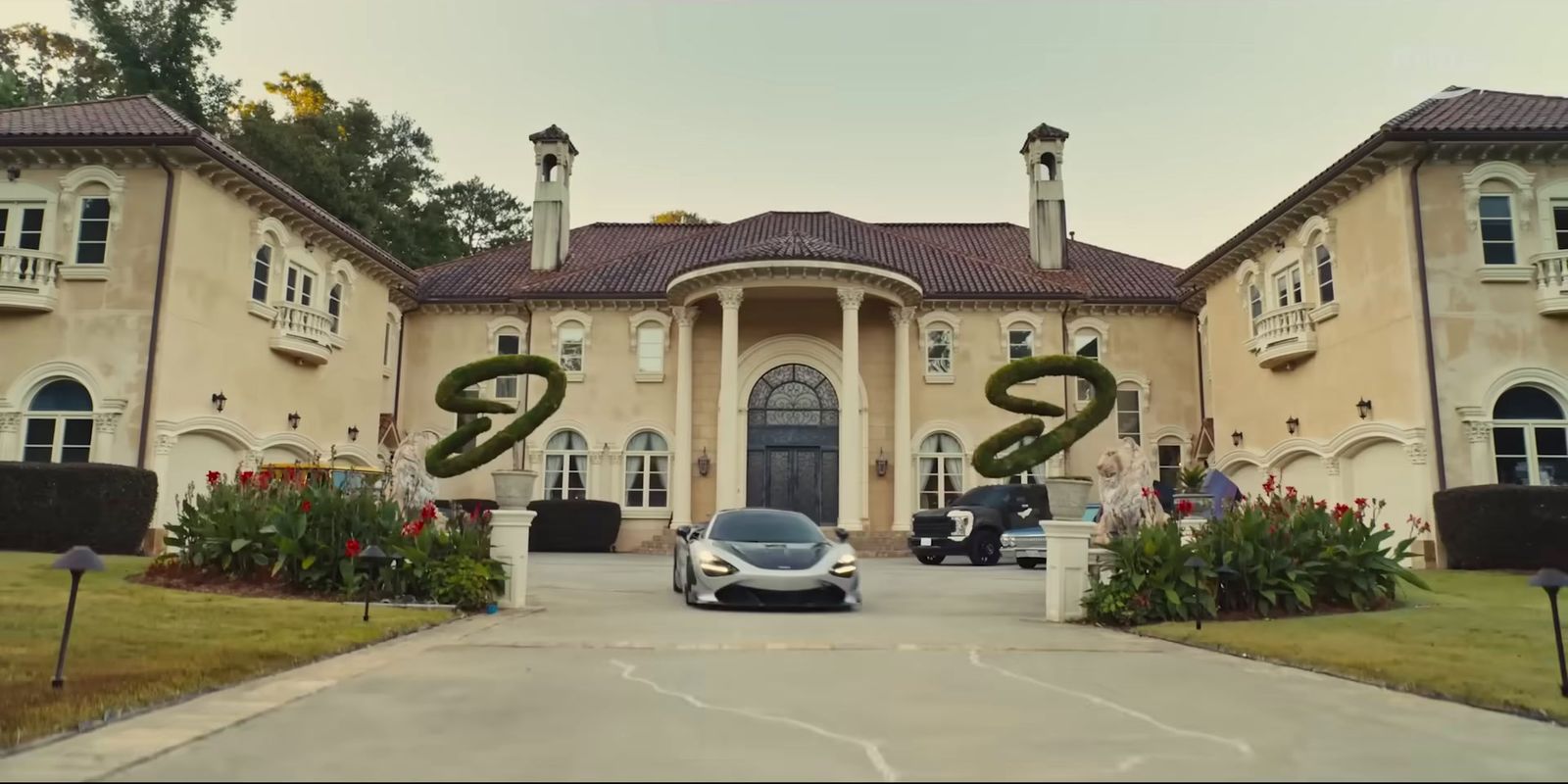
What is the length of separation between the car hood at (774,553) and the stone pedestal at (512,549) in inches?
90.8

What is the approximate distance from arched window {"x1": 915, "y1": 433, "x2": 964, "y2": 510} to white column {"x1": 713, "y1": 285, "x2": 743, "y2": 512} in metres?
5.79

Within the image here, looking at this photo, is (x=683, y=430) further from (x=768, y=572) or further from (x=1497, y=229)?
(x=1497, y=229)

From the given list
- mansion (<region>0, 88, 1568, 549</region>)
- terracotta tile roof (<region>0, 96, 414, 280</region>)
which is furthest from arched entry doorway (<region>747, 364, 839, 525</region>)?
terracotta tile roof (<region>0, 96, 414, 280</region>)

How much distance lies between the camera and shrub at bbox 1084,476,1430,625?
10555 mm

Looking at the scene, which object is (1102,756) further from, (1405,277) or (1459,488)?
(1405,277)

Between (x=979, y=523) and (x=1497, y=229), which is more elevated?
(x=1497, y=229)

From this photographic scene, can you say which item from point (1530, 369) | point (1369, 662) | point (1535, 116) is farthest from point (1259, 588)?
point (1535, 116)

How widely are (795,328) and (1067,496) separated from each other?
19.7m

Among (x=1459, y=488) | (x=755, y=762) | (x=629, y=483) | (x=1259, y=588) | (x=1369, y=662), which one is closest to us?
(x=755, y=762)

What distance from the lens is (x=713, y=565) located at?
11891 millimetres

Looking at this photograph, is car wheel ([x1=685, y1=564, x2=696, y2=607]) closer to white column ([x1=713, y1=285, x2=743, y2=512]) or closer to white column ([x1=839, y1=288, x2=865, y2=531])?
white column ([x1=713, y1=285, x2=743, y2=512])

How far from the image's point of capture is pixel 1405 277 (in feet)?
61.2

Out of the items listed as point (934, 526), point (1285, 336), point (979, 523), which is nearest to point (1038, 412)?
point (979, 523)

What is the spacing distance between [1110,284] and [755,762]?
29.4 meters
